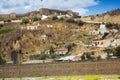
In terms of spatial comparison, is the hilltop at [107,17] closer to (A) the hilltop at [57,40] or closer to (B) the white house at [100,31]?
(A) the hilltop at [57,40]

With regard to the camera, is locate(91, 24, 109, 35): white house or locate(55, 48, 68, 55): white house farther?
locate(91, 24, 109, 35): white house

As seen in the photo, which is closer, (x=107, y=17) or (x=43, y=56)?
(x=43, y=56)

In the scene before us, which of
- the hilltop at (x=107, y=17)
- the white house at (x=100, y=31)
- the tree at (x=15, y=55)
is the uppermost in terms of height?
the hilltop at (x=107, y=17)

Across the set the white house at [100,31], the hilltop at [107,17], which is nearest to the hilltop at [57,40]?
the white house at [100,31]

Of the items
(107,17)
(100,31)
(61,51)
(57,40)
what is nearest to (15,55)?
(61,51)

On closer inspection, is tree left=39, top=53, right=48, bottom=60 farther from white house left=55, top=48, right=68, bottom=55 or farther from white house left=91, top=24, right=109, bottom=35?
white house left=91, top=24, right=109, bottom=35

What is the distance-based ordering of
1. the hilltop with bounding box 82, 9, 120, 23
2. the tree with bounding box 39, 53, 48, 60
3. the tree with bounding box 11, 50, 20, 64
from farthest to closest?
1. the hilltop with bounding box 82, 9, 120, 23
2. the tree with bounding box 11, 50, 20, 64
3. the tree with bounding box 39, 53, 48, 60

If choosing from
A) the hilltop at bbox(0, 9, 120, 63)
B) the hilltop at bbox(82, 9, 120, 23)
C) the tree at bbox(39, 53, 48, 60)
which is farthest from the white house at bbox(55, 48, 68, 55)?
the hilltop at bbox(82, 9, 120, 23)

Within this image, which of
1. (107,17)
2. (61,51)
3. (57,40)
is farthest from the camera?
(107,17)

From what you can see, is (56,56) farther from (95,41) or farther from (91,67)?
(91,67)

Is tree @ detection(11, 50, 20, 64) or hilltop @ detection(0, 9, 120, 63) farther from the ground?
hilltop @ detection(0, 9, 120, 63)

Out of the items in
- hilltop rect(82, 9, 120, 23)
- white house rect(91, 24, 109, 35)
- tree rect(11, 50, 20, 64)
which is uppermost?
hilltop rect(82, 9, 120, 23)

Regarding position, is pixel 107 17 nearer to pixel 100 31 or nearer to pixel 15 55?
pixel 100 31

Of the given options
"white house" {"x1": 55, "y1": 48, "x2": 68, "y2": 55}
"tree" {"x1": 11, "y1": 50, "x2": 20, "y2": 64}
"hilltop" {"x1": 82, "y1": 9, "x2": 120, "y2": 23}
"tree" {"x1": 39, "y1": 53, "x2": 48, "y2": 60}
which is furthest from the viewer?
"hilltop" {"x1": 82, "y1": 9, "x2": 120, "y2": 23}
